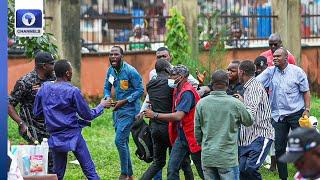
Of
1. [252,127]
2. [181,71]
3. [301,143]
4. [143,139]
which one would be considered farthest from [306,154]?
[143,139]

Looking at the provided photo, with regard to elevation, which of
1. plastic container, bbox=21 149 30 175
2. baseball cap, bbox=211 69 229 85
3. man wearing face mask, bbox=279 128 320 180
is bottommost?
plastic container, bbox=21 149 30 175

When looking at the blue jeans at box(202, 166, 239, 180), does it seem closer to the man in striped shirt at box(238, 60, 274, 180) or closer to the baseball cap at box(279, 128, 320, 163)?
the man in striped shirt at box(238, 60, 274, 180)

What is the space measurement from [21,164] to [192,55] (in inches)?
485

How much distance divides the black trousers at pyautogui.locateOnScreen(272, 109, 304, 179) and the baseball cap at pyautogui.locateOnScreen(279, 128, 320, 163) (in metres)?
7.13

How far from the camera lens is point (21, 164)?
419 inches

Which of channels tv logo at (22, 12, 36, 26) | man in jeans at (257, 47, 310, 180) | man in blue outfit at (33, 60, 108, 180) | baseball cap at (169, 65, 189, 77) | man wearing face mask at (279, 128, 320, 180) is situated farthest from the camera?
man in jeans at (257, 47, 310, 180)

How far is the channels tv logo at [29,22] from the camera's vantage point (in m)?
10.9

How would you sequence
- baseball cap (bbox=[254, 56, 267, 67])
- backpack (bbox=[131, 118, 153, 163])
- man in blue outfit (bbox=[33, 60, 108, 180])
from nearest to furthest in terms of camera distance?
man in blue outfit (bbox=[33, 60, 108, 180]), backpack (bbox=[131, 118, 153, 163]), baseball cap (bbox=[254, 56, 267, 67])

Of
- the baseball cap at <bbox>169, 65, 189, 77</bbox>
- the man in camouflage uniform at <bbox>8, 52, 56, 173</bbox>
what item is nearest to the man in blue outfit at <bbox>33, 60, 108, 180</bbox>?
the man in camouflage uniform at <bbox>8, 52, 56, 173</bbox>

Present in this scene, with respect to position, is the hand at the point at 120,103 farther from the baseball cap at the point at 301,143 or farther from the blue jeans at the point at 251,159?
the baseball cap at the point at 301,143

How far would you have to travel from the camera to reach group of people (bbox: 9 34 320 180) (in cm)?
1081

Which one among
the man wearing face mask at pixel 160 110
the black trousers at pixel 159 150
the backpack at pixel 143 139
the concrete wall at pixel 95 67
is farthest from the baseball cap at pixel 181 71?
the concrete wall at pixel 95 67

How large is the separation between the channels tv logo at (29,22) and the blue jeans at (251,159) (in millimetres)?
3031

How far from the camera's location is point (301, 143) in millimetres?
6230
